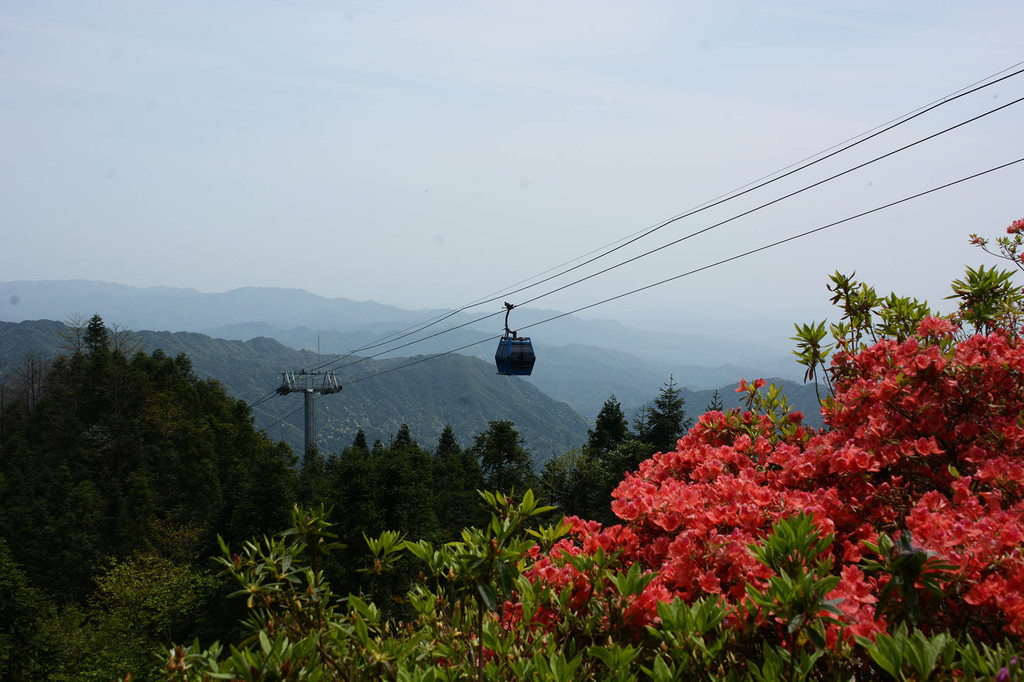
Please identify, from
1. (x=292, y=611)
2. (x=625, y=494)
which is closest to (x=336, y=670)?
(x=292, y=611)

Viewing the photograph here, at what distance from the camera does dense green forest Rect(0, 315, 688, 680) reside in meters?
23.5

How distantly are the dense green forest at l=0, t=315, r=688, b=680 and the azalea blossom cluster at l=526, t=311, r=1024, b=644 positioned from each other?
57.6ft

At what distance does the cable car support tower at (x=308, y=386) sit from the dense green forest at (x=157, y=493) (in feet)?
8.48

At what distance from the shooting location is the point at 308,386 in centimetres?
3275

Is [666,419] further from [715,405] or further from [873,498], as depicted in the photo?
[873,498]

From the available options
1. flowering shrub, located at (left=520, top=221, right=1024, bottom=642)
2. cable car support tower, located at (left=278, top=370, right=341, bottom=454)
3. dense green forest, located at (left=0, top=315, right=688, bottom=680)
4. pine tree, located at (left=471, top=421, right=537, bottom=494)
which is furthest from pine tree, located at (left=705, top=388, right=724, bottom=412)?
cable car support tower, located at (left=278, top=370, right=341, bottom=454)

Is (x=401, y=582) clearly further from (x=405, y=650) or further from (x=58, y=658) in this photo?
(x=405, y=650)

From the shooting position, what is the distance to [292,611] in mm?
2301

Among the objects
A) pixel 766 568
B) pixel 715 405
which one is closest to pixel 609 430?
pixel 715 405

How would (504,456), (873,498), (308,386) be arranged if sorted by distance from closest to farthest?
(873,498) < (308,386) < (504,456)

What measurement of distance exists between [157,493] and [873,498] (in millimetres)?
43933

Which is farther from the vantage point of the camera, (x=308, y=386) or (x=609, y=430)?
(x=609, y=430)

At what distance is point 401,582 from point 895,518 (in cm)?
2617

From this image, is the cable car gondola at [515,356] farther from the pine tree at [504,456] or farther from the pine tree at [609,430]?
the pine tree at [609,430]
